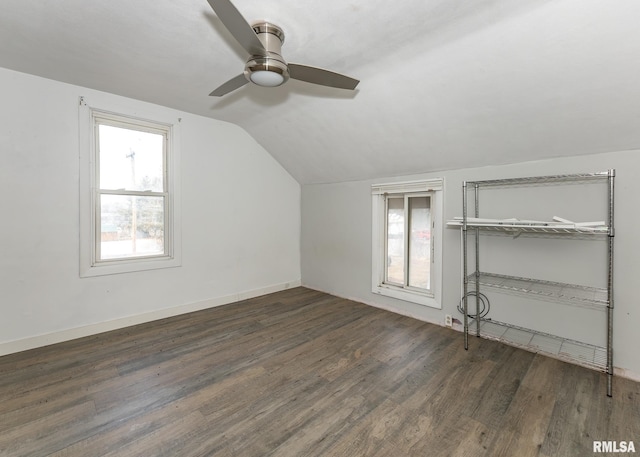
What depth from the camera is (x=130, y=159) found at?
9.80 ft

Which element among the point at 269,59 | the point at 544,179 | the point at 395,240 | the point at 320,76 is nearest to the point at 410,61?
the point at 320,76

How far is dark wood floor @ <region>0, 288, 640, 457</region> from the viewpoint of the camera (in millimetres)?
1457

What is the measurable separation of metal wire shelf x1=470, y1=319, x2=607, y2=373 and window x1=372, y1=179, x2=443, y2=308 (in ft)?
1.77

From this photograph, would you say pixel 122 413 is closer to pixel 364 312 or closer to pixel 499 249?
pixel 364 312

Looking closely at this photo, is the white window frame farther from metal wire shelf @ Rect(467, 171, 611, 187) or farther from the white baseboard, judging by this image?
metal wire shelf @ Rect(467, 171, 611, 187)

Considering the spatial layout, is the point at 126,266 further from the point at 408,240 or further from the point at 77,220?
the point at 408,240

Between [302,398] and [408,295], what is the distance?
1.85 metres

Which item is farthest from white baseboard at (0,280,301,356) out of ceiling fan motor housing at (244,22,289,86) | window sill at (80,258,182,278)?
ceiling fan motor housing at (244,22,289,86)

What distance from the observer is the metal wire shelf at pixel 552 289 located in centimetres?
207

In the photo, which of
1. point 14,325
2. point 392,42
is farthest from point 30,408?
point 392,42

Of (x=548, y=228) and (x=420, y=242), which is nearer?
(x=548, y=228)

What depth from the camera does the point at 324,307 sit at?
3.53 m

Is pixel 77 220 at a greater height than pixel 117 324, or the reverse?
pixel 77 220

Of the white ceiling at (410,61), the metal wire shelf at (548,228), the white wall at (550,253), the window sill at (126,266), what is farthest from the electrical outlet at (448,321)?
the window sill at (126,266)
